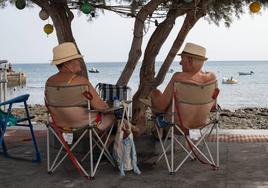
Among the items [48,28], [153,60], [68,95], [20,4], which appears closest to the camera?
[68,95]

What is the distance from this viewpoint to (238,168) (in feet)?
16.2

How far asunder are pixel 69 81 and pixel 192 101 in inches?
43.5

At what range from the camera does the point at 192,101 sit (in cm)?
472

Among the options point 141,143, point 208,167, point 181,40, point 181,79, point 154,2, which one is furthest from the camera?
point 181,40

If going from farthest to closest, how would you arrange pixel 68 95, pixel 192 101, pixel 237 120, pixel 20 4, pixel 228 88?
pixel 228 88
pixel 237 120
pixel 20 4
pixel 192 101
pixel 68 95

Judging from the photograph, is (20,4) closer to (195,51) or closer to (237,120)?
(195,51)

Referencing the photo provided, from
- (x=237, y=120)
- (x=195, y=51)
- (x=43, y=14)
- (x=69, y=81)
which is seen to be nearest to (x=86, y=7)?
(x=43, y=14)

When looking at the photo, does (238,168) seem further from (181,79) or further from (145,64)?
(145,64)

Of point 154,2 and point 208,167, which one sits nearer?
point 208,167

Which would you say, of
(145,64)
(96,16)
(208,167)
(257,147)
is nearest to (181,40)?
(145,64)

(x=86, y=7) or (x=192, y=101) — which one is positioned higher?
(x=86, y=7)

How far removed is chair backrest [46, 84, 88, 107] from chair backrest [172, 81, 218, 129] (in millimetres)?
816

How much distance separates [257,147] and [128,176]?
78.7 inches

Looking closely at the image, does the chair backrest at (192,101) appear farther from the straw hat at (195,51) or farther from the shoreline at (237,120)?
the shoreline at (237,120)
